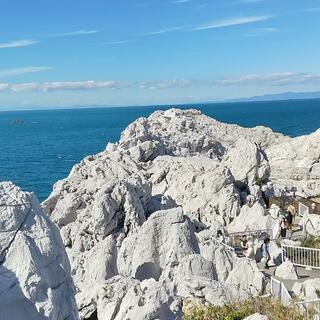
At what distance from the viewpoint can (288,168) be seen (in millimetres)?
60219

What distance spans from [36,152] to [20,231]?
107 m

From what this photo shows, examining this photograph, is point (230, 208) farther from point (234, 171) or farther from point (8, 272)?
point (8, 272)

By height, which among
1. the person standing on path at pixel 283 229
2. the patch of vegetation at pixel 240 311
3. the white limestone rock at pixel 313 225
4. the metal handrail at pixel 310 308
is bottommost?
the white limestone rock at pixel 313 225

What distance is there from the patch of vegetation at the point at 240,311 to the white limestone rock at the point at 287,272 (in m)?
5.53

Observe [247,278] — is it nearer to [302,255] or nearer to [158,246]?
[158,246]

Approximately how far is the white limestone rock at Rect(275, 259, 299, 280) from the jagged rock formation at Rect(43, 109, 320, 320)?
5.75ft

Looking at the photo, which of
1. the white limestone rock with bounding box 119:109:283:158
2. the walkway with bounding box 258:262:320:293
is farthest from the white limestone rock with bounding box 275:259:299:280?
the white limestone rock with bounding box 119:109:283:158

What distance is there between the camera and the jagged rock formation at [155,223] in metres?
14.6

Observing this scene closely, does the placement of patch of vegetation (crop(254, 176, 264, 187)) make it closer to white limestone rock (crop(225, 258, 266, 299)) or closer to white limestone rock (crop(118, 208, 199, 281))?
Result: white limestone rock (crop(118, 208, 199, 281))

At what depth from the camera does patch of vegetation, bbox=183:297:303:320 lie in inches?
547

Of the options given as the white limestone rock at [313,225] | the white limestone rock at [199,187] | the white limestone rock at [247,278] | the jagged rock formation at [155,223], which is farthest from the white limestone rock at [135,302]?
the white limestone rock at [199,187]

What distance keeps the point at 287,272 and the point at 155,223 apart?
4.99m

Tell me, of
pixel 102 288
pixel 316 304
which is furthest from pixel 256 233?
pixel 102 288

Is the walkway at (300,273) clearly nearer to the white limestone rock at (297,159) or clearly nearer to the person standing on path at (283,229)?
the person standing on path at (283,229)
